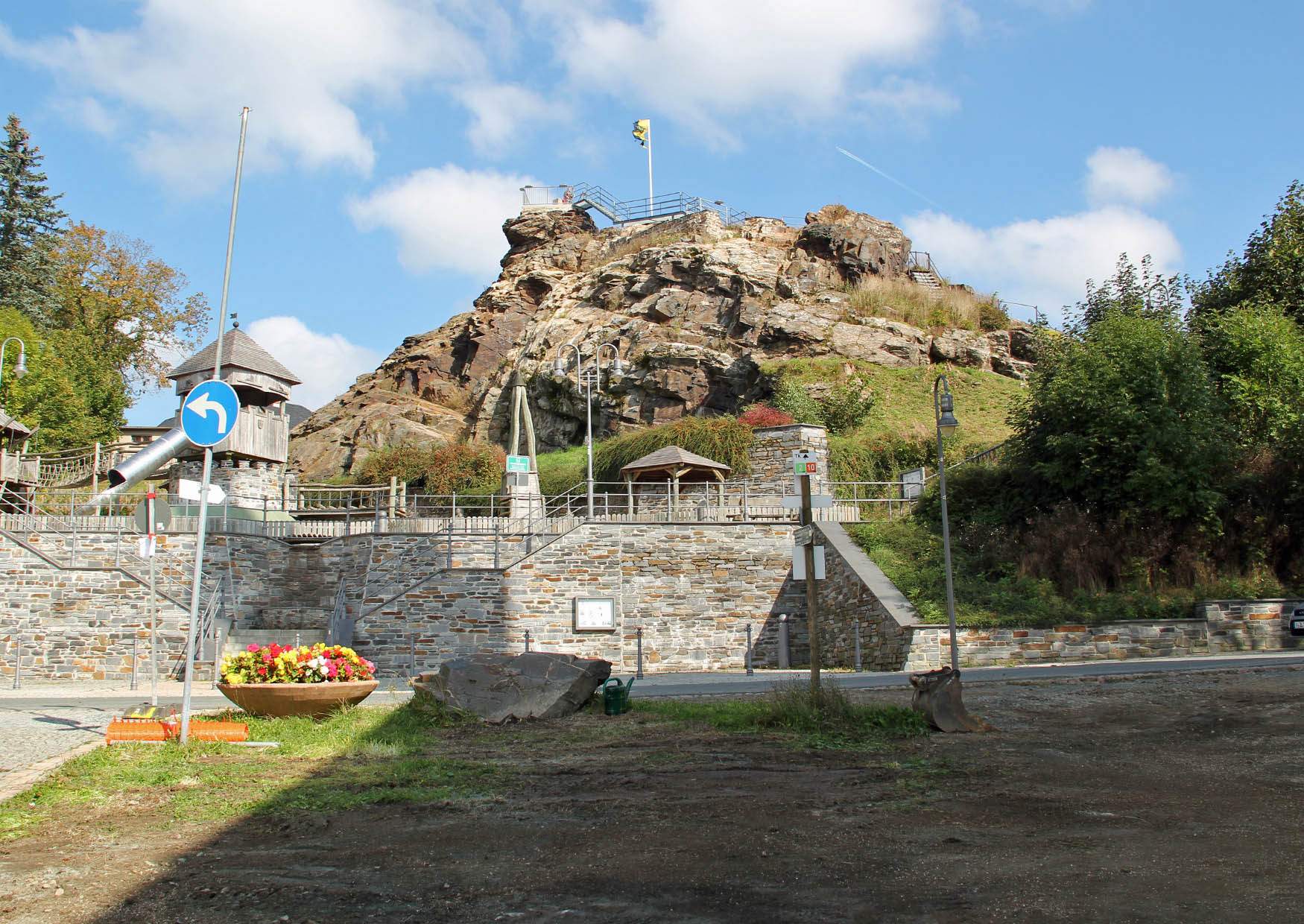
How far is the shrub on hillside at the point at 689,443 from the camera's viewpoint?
3130 cm

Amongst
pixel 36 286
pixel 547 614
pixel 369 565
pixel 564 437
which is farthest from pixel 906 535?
pixel 36 286

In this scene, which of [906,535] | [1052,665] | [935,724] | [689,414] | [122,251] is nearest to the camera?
[935,724]

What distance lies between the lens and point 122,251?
44562mm

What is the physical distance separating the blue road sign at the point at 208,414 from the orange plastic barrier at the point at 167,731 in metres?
2.83

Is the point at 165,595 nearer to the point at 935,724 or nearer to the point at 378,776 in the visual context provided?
the point at 378,776

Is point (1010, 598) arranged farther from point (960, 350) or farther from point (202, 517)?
point (960, 350)

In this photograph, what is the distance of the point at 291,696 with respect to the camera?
35.4 feet

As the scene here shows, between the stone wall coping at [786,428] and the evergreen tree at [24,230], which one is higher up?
the evergreen tree at [24,230]

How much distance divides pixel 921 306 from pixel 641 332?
486 inches

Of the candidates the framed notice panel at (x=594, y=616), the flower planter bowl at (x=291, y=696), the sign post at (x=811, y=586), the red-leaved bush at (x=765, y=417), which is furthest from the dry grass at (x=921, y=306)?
the flower planter bowl at (x=291, y=696)

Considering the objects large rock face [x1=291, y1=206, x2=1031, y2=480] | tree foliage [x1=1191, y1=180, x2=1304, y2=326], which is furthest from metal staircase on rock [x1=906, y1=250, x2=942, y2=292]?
tree foliage [x1=1191, y1=180, x2=1304, y2=326]

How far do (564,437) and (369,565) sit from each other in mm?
21539

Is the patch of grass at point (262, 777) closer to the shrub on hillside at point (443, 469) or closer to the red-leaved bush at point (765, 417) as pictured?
the red-leaved bush at point (765, 417)

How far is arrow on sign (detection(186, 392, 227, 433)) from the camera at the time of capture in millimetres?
9789
